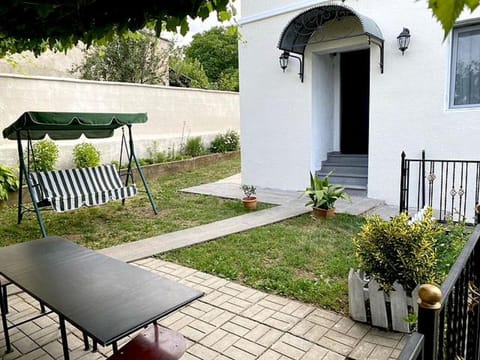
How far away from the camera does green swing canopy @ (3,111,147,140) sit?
4.93 meters

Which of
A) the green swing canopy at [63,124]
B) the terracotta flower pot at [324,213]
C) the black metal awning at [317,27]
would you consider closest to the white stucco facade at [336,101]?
the black metal awning at [317,27]

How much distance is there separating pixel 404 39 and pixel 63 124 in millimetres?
5477

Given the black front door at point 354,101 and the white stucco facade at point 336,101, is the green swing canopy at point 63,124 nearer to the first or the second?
the white stucco facade at point 336,101

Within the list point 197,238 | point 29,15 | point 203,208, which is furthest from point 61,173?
point 29,15

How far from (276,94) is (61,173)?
453 cm

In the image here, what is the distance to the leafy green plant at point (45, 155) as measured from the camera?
761cm

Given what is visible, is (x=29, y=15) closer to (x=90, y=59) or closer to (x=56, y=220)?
(x=56, y=220)

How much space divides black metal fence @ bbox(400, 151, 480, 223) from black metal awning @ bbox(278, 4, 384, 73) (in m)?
1.89

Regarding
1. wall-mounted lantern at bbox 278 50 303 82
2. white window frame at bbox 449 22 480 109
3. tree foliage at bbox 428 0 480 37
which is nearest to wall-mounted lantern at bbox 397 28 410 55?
white window frame at bbox 449 22 480 109

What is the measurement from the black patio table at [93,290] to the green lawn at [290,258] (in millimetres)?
1515

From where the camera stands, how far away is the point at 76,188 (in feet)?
20.5

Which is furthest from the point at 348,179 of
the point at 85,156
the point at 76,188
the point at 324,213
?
the point at 85,156

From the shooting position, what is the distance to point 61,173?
6.24m

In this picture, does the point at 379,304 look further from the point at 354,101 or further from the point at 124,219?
the point at 354,101
